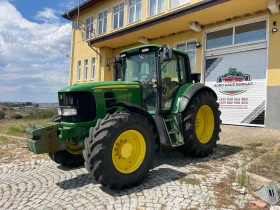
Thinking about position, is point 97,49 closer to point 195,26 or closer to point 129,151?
point 195,26

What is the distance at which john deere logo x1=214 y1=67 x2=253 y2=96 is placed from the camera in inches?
382

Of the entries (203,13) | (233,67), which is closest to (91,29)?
(203,13)

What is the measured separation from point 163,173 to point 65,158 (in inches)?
82.4

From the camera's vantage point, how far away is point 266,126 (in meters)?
8.89

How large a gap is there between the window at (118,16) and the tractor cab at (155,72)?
35.1ft

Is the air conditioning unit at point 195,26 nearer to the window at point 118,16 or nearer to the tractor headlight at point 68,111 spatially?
the window at point 118,16

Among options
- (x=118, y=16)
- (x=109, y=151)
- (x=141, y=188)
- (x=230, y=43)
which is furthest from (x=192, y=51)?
(x=109, y=151)

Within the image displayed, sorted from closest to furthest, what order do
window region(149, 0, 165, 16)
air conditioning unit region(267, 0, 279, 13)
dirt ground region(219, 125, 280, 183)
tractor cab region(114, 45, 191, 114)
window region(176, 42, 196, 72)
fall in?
dirt ground region(219, 125, 280, 183)
tractor cab region(114, 45, 191, 114)
air conditioning unit region(267, 0, 279, 13)
window region(176, 42, 196, 72)
window region(149, 0, 165, 16)

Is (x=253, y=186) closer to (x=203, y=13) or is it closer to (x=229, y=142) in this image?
(x=229, y=142)

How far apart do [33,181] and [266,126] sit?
25.5 ft

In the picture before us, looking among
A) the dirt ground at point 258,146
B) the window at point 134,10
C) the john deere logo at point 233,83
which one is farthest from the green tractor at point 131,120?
the window at point 134,10

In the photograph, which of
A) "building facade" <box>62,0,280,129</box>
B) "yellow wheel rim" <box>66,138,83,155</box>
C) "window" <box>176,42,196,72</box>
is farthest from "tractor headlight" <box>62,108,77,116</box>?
"window" <box>176,42,196,72</box>

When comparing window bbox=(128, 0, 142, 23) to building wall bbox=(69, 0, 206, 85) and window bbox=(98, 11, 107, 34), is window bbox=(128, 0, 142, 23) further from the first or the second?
window bbox=(98, 11, 107, 34)

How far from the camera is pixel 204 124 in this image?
6270 millimetres
